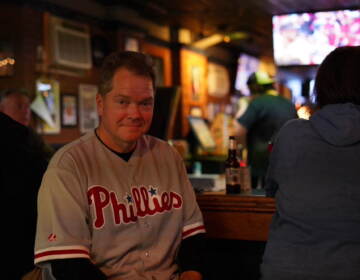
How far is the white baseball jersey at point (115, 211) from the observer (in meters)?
1.72

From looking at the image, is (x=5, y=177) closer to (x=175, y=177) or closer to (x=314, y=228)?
(x=175, y=177)

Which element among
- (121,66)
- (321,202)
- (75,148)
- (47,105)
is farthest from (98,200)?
(47,105)

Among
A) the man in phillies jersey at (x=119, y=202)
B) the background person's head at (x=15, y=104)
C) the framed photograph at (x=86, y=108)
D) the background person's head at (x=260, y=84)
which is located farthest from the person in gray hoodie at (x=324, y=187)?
the framed photograph at (x=86, y=108)

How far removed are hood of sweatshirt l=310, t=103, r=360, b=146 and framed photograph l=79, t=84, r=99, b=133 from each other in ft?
15.8

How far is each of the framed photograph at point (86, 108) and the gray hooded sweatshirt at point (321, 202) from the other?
478 centimetres

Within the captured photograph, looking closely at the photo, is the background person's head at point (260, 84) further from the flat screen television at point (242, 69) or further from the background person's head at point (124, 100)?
the flat screen television at point (242, 69)

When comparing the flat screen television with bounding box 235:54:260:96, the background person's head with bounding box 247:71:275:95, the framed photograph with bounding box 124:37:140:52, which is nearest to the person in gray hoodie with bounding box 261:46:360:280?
the background person's head with bounding box 247:71:275:95

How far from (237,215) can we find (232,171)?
216 mm

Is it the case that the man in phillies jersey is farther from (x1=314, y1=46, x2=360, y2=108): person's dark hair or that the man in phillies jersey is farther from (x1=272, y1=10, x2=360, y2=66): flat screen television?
(x1=272, y1=10, x2=360, y2=66): flat screen television

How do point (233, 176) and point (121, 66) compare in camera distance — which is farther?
point (233, 176)

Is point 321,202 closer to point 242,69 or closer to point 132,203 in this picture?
point 132,203

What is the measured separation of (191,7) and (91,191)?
18.2ft

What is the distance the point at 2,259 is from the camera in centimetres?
195

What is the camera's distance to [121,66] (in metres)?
1.89
